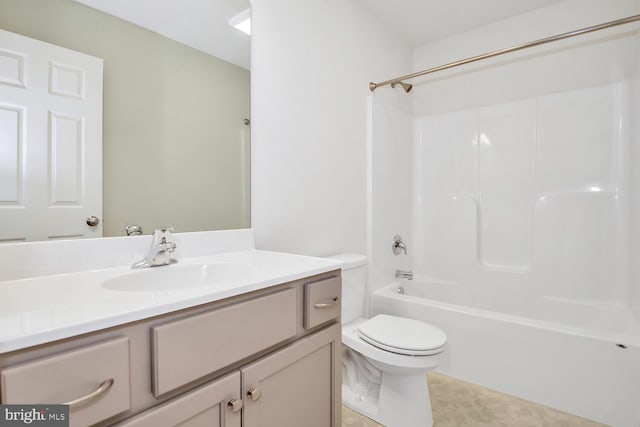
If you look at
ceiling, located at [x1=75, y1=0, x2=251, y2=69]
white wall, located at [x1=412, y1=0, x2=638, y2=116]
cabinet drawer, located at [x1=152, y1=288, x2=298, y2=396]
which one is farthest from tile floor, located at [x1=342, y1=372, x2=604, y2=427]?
white wall, located at [x1=412, y1=0, x2=638, y2=116]

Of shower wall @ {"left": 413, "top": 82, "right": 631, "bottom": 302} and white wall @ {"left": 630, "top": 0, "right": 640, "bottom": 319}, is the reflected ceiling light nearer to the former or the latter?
shower wall @ {"left": 413, "top": 82, "right": 631, "bottom": 302}

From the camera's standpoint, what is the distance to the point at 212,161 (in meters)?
1.35

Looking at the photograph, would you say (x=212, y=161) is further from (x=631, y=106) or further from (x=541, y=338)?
(x=631, y=106)

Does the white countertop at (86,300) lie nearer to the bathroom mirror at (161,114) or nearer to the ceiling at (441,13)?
the bathroom mirror at (161,114)

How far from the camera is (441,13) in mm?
2238

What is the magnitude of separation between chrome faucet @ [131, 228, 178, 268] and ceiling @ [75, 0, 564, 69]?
0.75 meters

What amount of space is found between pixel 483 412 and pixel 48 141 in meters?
2.16

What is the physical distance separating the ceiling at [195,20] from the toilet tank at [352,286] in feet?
3.78

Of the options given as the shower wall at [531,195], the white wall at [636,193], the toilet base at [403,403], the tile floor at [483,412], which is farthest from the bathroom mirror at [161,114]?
the white wall at [636,193]

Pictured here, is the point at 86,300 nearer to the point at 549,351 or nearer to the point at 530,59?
the point at 549,351

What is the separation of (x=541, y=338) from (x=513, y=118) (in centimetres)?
155

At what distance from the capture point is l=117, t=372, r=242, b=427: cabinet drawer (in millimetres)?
618

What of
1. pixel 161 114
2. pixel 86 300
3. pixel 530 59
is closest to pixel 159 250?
pixel 86 300

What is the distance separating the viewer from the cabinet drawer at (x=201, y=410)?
2.03 feet
